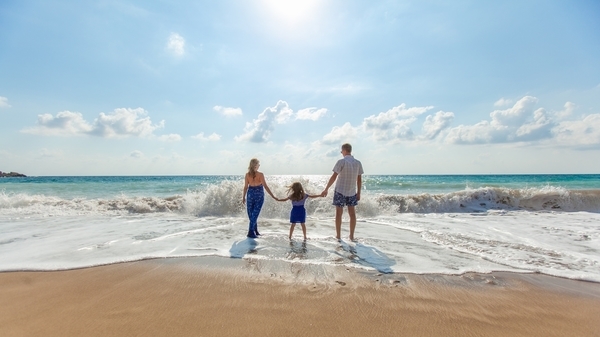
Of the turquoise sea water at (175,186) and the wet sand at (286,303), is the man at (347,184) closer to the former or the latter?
the wet sand at (286,303)

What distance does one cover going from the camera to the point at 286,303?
310 cm

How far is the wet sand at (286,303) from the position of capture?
2.63 m

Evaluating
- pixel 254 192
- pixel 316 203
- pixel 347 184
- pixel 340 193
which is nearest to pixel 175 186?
pixel 316 203

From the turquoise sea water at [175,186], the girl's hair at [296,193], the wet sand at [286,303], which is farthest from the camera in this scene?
the turquoise sea water at [175,186]

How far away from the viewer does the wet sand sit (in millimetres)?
2627

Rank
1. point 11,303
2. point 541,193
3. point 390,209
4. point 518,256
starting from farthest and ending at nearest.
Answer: point 541,193 < point 390,209 < point 518,256 < point 11,303

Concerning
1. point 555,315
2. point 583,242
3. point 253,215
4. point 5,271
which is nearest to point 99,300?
point 5,271

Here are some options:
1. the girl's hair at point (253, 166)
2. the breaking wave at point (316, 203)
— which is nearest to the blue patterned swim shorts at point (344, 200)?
the girl's hair at point (253, 166)

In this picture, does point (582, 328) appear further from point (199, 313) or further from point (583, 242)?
point (583, 242)

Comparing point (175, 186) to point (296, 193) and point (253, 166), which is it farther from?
point (296, 193)

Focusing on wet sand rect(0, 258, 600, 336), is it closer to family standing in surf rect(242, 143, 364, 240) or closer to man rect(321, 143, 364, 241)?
family standing in surf rect(242, 143, 364, 240)

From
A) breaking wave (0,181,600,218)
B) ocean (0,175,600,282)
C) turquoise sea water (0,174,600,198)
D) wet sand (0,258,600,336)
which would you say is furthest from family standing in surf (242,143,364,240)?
turquoise sea water (0,174,600,198)

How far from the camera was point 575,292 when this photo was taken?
3.67 meters

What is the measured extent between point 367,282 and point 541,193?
1427cm
